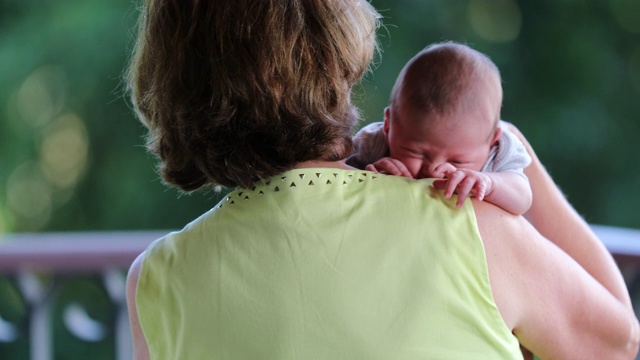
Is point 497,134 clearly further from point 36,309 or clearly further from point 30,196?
point 30,196

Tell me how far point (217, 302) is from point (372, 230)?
0.67 ft

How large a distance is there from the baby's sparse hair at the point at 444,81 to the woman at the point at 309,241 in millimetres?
122

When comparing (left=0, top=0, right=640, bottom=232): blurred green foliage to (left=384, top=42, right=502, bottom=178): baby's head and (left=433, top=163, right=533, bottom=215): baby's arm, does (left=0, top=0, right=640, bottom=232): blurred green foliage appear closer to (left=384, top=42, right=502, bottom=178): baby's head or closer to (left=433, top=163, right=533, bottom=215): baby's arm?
(left=384, top=42, right=502, bottom=178): baby's head

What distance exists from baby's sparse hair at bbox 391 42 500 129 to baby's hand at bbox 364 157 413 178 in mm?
83

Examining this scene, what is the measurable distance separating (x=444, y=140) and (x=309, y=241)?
0.30 metres

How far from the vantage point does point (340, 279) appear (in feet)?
3.21

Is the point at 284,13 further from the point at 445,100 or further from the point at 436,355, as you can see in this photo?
the point at 436,355

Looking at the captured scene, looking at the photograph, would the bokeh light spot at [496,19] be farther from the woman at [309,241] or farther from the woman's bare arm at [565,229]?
the woman at [309,241]

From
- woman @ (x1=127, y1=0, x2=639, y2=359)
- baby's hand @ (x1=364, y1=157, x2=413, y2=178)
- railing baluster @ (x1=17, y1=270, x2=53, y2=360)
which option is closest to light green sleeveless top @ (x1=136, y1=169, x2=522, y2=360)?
woman @ (x1=127, y1=0, x2=639, y2=359)

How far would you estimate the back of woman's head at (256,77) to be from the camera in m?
1.04

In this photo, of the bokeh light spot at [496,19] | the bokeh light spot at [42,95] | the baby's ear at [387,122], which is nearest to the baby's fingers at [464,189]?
the baby's ear at [387,122]

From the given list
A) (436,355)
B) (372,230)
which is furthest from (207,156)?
(436,355)

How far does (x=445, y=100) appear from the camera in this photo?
1.19 meters

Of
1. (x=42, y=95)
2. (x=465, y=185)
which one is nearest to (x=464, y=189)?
(x=465, y=185)
